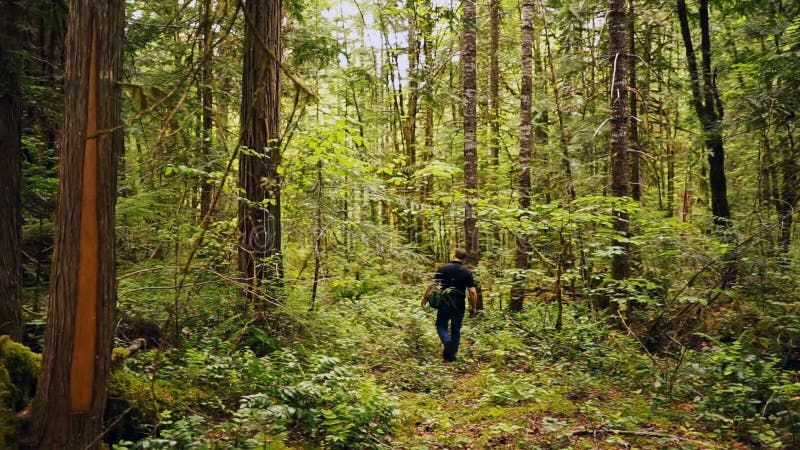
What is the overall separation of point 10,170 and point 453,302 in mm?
6729

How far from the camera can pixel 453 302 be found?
868cm

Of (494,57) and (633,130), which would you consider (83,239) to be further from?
(494,57)

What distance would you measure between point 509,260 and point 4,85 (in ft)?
45.9

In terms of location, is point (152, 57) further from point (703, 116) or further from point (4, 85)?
point (703, 116)

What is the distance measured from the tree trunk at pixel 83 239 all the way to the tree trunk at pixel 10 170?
2511 millimetres

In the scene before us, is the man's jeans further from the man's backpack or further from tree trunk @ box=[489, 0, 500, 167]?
tree trunk @ box=[489, 0, 500, 167]

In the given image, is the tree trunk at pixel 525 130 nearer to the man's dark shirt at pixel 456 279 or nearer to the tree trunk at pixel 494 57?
the man's dark shirt at pixel 456 279

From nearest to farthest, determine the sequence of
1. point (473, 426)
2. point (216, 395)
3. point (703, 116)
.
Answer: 1. point (216, 395)
2. point (473, 426)
3. point (703, 116)

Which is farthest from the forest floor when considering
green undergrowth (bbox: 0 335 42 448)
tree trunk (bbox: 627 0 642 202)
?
tree trunk (bbox: 627 0 642 202)

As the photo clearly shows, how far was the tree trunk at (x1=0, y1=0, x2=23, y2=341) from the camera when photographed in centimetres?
522

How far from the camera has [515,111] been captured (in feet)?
61.8

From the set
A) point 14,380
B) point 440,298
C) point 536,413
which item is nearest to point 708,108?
point 440,298

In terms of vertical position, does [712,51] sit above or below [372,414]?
above

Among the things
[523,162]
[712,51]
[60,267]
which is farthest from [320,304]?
[712,51]
